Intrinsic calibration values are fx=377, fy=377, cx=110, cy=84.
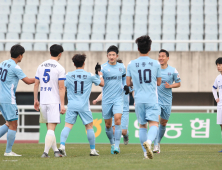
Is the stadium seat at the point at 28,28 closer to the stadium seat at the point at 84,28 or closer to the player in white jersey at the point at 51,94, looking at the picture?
the stadium seat at the point at 84,28

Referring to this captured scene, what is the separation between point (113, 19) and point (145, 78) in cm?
1428

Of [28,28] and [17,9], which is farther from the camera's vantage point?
[17,9]

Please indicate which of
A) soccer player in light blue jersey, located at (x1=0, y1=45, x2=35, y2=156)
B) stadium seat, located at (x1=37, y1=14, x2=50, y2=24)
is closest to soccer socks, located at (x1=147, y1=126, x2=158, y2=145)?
soccer player in light blue jersey, located at (x1=0, y1=45, x2=35, y2=156)

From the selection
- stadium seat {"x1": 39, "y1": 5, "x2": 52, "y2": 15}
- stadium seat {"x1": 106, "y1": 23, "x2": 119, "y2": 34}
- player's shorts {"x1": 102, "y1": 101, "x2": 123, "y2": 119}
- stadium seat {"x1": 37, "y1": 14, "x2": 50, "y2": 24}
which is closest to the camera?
player's shorts {"x1": 102, "y1": 101, "x2": 123, "y2": 119}

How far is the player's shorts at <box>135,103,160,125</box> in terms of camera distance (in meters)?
6.27

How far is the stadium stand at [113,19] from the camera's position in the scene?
19234 mm

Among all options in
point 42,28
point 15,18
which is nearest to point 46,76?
point 42,28

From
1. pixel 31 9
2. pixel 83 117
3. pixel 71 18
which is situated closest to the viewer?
pixel 83 117

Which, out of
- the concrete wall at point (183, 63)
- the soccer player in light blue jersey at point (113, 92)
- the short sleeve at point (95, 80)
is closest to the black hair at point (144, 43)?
the short sleeve at point (95, 80)

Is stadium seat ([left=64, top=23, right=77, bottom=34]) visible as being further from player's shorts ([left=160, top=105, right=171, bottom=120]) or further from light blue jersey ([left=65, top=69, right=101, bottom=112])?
light blue jersey ([left=65, top=69, right=101, bottom=112])

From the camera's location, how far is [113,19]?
20.1 meters

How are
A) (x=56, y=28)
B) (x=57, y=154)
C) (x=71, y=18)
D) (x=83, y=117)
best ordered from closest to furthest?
(x=57, y=154) → (x=83, y=117) → (x=56, y=28) → (x=71, y=18)

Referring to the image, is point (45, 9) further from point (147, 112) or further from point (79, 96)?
point (147, 112)

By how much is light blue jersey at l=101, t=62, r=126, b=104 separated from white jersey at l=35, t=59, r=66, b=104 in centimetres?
145
